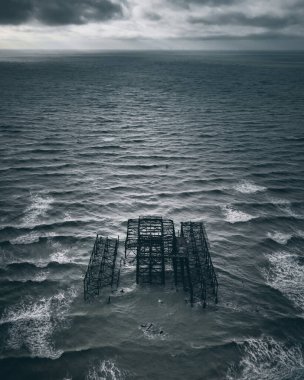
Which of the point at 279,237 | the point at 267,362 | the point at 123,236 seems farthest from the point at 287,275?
the point at 123,236

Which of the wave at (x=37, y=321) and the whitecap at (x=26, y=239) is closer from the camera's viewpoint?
the wave at (x=37, y=321)

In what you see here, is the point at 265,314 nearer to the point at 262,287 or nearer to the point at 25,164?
the point at 262,287

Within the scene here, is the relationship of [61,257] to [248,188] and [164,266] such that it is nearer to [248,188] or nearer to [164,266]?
[164,266]

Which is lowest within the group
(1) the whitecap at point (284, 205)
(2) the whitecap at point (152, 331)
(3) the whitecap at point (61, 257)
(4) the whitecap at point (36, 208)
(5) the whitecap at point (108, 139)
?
(2) the whitecap at point (152, 331)

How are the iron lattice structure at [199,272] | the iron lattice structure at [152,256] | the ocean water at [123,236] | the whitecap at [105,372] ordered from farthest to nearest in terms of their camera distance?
the iron lattice structure at [152,256]
the iron lattice structure at [199,272]
the ocean water at [123,236]
the whitecap at [105,372]

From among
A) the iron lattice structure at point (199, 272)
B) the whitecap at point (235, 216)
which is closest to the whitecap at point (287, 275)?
the iron lattice structure at point (199, 272)

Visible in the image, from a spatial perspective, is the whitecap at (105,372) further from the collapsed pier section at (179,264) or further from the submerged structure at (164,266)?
the collapsed pier section at (179,264)

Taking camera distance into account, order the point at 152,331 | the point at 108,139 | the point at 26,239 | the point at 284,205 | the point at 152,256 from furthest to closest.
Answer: the point at 108,139 → the point at 284,205 → the point at 26,239 → the point at 152,256 → the point at 152,331
